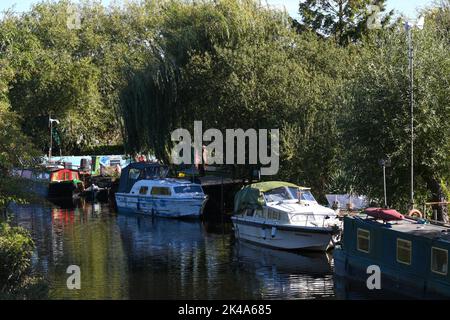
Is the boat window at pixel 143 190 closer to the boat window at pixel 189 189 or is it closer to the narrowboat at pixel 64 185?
the boat window at pixel 189 189

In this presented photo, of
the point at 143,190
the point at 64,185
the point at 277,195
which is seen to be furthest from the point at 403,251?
the point at 64,185

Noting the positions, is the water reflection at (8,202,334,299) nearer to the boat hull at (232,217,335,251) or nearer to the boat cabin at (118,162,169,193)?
the boat hull at (232,217,335,251)

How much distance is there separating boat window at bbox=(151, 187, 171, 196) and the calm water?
3314mm

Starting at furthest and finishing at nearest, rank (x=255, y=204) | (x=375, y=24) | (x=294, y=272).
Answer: (x=375, y=24)
(x=255, y=204)
(x=294, y=272)

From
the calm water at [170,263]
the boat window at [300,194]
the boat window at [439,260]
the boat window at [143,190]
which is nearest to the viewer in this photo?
the boat window at [439,260]

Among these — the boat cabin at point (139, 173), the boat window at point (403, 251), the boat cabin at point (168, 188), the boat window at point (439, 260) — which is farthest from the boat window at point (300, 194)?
the boat cabin at point (139, 173)

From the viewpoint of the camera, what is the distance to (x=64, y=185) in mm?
65375

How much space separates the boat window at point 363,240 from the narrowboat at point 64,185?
41.8 meters

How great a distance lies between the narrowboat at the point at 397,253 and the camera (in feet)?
77.0

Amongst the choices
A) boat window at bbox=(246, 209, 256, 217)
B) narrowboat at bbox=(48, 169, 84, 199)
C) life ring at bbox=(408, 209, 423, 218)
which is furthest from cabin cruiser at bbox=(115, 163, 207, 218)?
life ring at bbox=(408, 209, 423, 218)

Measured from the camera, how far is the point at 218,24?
49.2m

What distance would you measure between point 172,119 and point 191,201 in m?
6.11
